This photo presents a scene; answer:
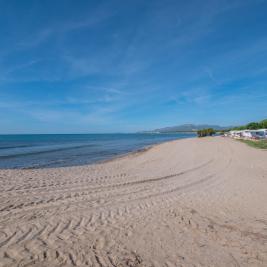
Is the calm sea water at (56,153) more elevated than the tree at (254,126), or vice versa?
the tree at (254,126)

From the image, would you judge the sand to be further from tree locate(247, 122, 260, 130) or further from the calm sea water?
tree locate(247, 122, 260, 130)

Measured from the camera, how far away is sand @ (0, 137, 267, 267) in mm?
3645

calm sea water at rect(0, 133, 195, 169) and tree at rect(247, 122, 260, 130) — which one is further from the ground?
tree at rect(247, 122, 260, 130)

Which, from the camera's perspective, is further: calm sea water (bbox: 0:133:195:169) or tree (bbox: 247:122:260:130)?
tree (bbox: 247:122:260:130)

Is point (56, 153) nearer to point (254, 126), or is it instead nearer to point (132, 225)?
point (132, 225)

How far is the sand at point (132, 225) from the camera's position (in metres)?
3.64

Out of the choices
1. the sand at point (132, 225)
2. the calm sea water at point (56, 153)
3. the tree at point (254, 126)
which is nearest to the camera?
the sand at point (132, 225)

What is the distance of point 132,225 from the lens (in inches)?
194

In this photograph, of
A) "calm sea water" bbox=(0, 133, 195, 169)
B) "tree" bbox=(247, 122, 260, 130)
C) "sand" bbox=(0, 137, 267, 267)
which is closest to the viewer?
"sand" bbox=(0, 137, 267, 267)

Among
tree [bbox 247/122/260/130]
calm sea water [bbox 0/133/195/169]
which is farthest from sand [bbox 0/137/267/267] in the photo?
tree [bbox 247/122/260/130]

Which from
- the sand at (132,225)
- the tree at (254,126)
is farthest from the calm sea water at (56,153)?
the tree at (254,126)

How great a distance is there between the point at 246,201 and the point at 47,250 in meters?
6.45

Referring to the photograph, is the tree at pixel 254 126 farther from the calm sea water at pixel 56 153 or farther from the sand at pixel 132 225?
the sand at pixel 132 225

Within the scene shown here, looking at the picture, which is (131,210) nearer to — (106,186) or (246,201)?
(106,186)
